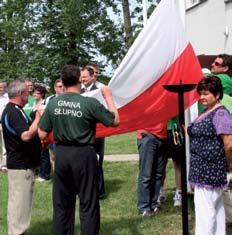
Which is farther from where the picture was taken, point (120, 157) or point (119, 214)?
point (120, 157)

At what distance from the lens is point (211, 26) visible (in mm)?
17125

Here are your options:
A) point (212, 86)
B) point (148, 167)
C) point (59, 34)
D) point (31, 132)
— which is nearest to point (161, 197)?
point (148, 167)

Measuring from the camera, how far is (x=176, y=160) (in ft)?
26.8

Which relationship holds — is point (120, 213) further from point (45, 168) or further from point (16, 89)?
point (45, 168)

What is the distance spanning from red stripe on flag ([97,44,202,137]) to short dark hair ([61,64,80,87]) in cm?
93

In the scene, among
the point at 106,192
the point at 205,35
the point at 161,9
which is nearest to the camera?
the point at 161,9

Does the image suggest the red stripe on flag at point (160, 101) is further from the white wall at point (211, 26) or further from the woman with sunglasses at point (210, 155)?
the white wall at point (211, 26)

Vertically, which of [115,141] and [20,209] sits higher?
[20,209]

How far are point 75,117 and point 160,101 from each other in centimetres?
125

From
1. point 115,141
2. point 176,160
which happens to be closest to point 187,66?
point 176,160

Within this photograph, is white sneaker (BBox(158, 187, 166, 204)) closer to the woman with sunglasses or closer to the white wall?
the woman with sunglasses

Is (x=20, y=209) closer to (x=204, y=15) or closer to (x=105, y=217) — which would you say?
(x=105, y=217)

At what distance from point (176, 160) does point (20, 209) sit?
2.61 m

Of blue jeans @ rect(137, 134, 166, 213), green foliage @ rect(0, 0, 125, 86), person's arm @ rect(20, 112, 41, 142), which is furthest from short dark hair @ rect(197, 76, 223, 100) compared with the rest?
green foliage @ rect(0, 0, 125, 86)
